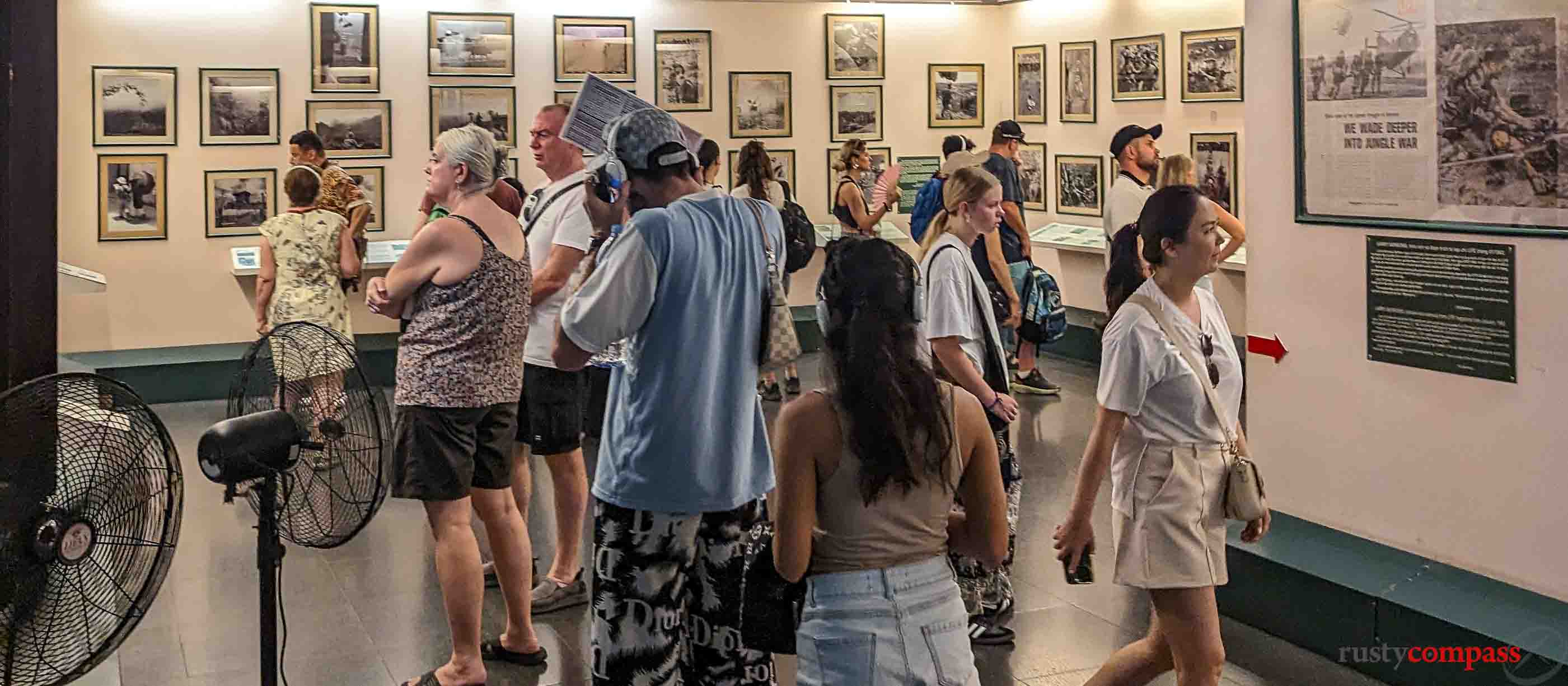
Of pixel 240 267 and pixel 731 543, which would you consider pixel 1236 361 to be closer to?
pixel 731 543

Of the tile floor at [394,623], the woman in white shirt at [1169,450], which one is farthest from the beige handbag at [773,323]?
the tile floor at [394,623]

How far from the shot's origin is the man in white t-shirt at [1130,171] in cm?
912

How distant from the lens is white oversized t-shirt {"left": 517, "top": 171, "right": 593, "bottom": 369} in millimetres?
5531

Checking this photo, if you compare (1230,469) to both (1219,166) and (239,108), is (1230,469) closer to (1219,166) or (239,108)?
(1219,166)

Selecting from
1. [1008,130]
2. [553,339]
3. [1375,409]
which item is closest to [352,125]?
[1008,130]

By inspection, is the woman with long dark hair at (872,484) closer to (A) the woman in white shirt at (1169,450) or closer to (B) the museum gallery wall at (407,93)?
(A) the woman in white shirt at (1169,450)

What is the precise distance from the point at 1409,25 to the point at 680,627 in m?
3.34

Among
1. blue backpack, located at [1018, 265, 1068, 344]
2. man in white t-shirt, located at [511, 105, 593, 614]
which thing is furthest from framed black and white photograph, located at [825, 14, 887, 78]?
man in white t-shirt, located at [511, 105, 593, 614]

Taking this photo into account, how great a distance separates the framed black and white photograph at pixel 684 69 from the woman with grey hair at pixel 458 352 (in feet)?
29.3

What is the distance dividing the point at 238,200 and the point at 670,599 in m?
9.56

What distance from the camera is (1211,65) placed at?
11.8 meters

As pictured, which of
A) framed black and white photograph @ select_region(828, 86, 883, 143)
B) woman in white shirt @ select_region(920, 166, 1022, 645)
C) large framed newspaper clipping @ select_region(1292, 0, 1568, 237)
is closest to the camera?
large framed newspaper clipping @ select_region(1292, 0, 1568, 237)

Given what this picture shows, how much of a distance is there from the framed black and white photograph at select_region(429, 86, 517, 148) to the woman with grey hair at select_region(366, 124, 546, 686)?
816 centimetres

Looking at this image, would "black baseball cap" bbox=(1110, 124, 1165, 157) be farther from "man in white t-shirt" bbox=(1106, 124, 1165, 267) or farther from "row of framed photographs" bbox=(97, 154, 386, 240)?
"row of framed photographs" bbox=(97, 154, 386, 240)
